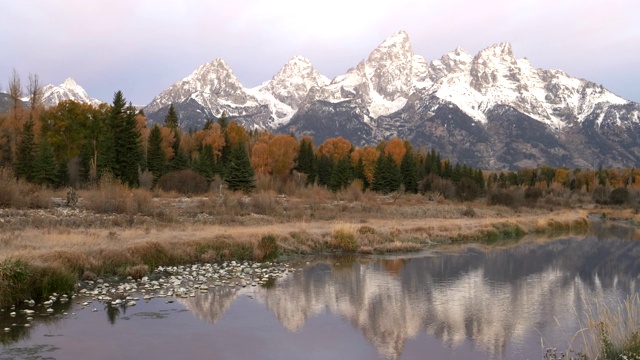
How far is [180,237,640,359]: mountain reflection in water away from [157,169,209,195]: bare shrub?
115 ft

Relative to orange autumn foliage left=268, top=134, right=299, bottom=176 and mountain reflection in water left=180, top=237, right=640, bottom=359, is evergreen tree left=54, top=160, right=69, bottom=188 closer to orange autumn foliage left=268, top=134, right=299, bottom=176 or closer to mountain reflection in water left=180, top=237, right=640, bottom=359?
mountain reflection in water left=180, top=237, right=640, bottom=359

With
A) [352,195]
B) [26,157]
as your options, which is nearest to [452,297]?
[352,195]

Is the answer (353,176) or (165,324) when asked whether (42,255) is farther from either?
(353,176)

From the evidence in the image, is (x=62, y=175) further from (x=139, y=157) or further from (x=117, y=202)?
(x=117, y=202)

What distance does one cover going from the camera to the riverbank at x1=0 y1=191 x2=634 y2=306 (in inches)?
810

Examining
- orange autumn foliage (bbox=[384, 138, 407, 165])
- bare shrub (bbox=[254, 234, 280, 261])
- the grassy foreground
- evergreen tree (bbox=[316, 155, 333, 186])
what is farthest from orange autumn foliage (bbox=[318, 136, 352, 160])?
bare shrub (bbox=[254, 234, 280, 261])

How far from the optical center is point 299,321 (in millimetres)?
17891

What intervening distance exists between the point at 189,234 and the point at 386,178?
223 feet

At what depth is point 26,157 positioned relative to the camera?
60.8 meters

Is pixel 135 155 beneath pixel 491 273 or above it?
above

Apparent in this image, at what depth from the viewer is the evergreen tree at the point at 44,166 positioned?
58.6 metres

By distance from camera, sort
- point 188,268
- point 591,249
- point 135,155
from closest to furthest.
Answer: point 188,268 → point 591,249 → point 135,155

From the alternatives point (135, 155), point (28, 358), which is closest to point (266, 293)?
point (28, 358)

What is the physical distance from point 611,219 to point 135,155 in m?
70.1
